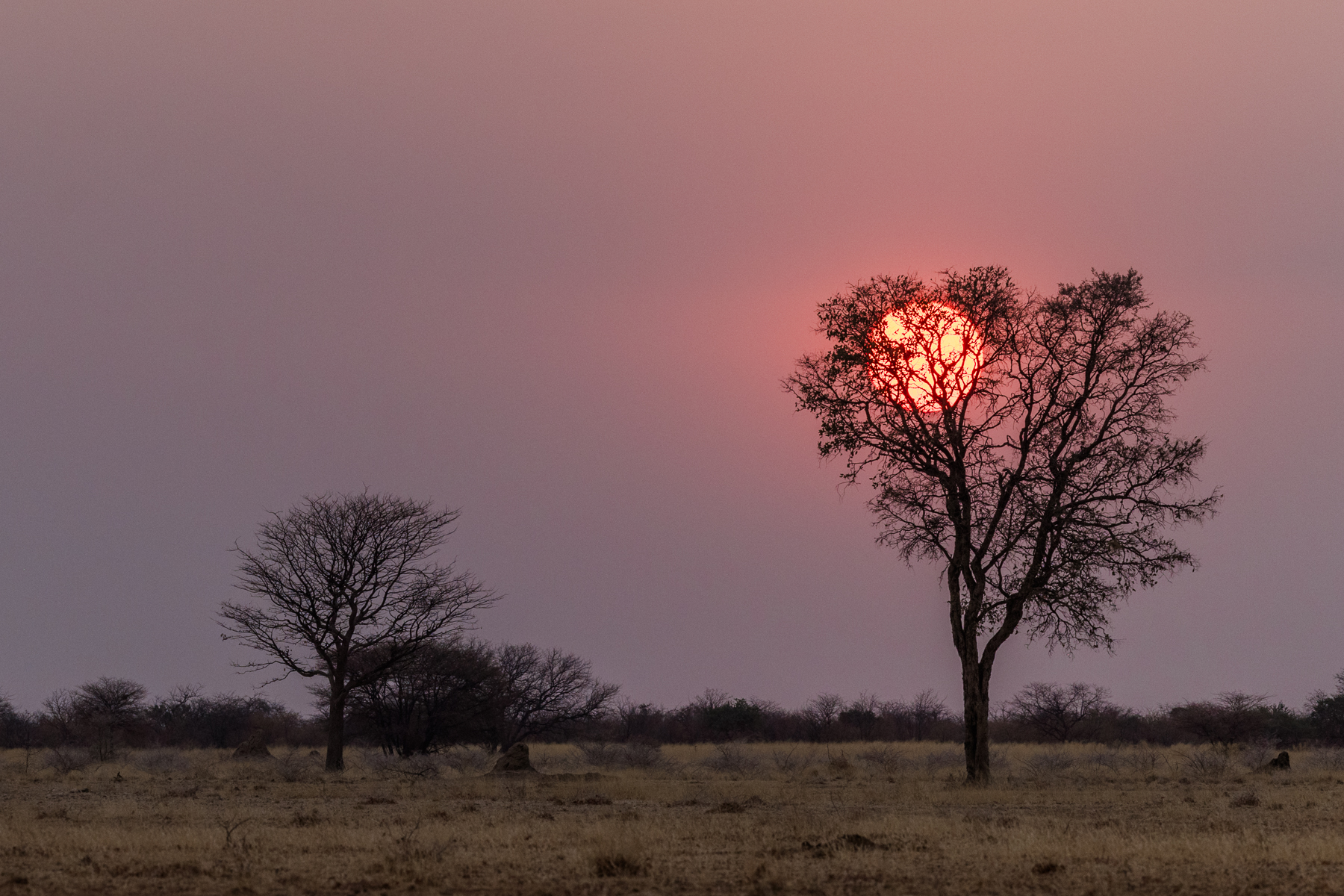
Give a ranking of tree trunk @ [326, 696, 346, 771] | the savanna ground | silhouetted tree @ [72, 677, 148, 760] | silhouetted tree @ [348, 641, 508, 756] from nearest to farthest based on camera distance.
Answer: the savanna ground, tree trunk @ [326, 696, 346, 771], silhouetted tree @ [348, 641, 508, 756], silhouetted tree @ [72, 677, 148, 760]

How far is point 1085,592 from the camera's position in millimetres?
27344

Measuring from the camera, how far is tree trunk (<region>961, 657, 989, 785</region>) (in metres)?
27.5

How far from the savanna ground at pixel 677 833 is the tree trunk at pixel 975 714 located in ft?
2.75

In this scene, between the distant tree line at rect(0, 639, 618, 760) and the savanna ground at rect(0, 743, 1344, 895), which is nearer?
the savanna ground at rect(0, 743, 1344, 895)

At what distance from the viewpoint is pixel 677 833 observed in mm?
16453

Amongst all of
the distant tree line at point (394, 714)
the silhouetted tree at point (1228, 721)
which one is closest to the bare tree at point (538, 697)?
the distant tree line at point (394, 714)

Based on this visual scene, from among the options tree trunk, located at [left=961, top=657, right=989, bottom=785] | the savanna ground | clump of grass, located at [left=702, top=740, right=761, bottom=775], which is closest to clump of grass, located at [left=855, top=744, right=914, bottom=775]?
clump of grass, located at [left=702, top=740, right=761, bottom=775]

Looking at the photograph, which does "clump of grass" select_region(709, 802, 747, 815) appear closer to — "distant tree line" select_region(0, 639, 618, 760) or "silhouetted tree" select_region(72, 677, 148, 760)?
"distant tree line" select_region(0, 639, 618, 760)

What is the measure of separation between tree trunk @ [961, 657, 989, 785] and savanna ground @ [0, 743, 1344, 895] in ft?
2.75

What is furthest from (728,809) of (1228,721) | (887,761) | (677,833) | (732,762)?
(1228,721)

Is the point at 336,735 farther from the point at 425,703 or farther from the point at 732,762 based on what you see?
the point at 732,762

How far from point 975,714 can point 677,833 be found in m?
Answer: 13.3

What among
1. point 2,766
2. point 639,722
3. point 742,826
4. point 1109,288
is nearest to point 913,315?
point 1109,288

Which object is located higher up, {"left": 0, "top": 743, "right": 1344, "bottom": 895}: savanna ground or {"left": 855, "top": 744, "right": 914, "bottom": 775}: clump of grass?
{"left": 0, "top": 743, "right": 1344, "bottom": 895}: savanna ground
